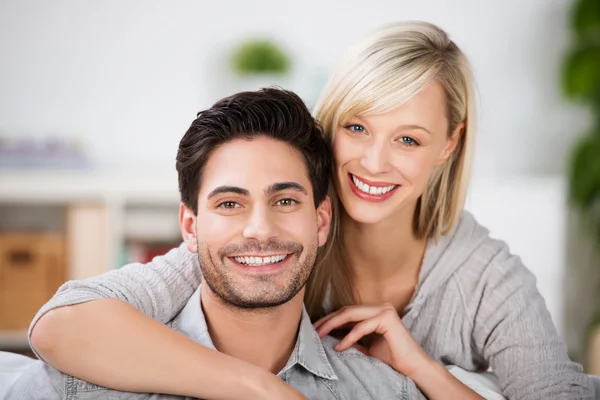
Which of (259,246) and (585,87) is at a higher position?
(585,87)

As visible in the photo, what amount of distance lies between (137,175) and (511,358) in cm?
228

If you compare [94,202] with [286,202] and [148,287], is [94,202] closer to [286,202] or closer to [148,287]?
[148,287]

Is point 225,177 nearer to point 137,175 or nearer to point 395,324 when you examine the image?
point 395,324

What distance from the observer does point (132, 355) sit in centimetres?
140

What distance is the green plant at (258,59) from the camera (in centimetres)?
396

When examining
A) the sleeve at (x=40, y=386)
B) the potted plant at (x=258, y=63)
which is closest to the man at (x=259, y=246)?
the sleeve at (x=40, y=386)

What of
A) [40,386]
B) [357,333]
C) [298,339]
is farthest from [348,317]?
[40,386]

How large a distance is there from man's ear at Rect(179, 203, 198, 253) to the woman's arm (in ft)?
0.53

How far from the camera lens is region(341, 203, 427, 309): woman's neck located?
1931 mm

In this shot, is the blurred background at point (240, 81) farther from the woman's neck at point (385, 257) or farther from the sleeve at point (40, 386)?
the sleeve at point (40, 386)

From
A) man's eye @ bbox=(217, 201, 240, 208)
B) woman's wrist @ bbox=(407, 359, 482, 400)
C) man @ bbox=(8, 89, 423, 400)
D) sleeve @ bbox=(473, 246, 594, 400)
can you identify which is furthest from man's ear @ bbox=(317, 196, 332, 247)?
sleeve @ bbox=(473, 246, 594, 400)

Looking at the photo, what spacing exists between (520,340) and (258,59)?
2.52 meters

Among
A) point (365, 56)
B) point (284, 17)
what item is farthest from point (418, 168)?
point (284, 17)

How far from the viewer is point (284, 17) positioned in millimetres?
4109
